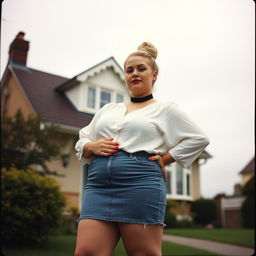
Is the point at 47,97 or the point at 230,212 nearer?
the point at 47,97

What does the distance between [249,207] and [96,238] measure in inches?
422

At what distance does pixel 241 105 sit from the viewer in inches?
190

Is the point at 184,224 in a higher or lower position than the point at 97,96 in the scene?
lower

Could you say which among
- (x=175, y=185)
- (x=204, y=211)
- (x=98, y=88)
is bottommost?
(x=204, y=211)

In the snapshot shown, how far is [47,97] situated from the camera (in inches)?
394

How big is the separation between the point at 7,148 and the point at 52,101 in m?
3.79

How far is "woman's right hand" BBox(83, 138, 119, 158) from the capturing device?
167cm

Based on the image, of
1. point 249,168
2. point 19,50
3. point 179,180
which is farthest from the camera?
point 249,168

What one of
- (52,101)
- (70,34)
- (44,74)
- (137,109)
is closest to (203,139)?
(137,109)

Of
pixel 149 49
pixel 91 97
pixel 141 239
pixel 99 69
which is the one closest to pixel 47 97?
pixel 91 97

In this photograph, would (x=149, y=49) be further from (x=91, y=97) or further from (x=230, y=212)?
(x=230, y=212)

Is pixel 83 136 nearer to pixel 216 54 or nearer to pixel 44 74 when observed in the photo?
pixel 216 54

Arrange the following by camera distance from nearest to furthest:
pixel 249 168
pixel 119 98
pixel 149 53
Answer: pixel 149 53, pixel 119 98, pixel 249 168

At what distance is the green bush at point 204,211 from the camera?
39.7 feet
